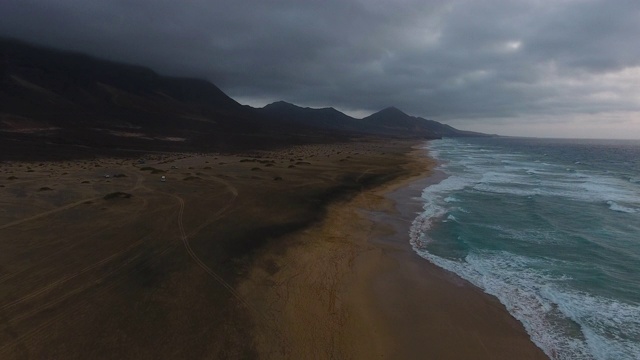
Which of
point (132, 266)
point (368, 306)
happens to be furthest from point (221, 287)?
point (368, 306)

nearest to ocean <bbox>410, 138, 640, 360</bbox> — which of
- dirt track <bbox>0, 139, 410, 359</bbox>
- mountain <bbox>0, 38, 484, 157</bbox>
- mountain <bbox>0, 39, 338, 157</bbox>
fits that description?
dirt track <bbox>0, 139, 410, 359</bbox>

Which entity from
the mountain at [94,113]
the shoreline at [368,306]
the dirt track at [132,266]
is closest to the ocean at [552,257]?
the shoreline at [368,306]

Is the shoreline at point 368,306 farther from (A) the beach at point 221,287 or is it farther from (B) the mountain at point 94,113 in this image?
(B) the mountain at point 94,113

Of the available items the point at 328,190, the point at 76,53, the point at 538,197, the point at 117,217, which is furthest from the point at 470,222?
the point at 76,53

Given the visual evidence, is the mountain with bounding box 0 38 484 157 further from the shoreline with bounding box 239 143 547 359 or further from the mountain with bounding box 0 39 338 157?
the shoreline with bounding box 239 143 547 359

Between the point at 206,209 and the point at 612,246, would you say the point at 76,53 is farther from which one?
the point at 612,246
